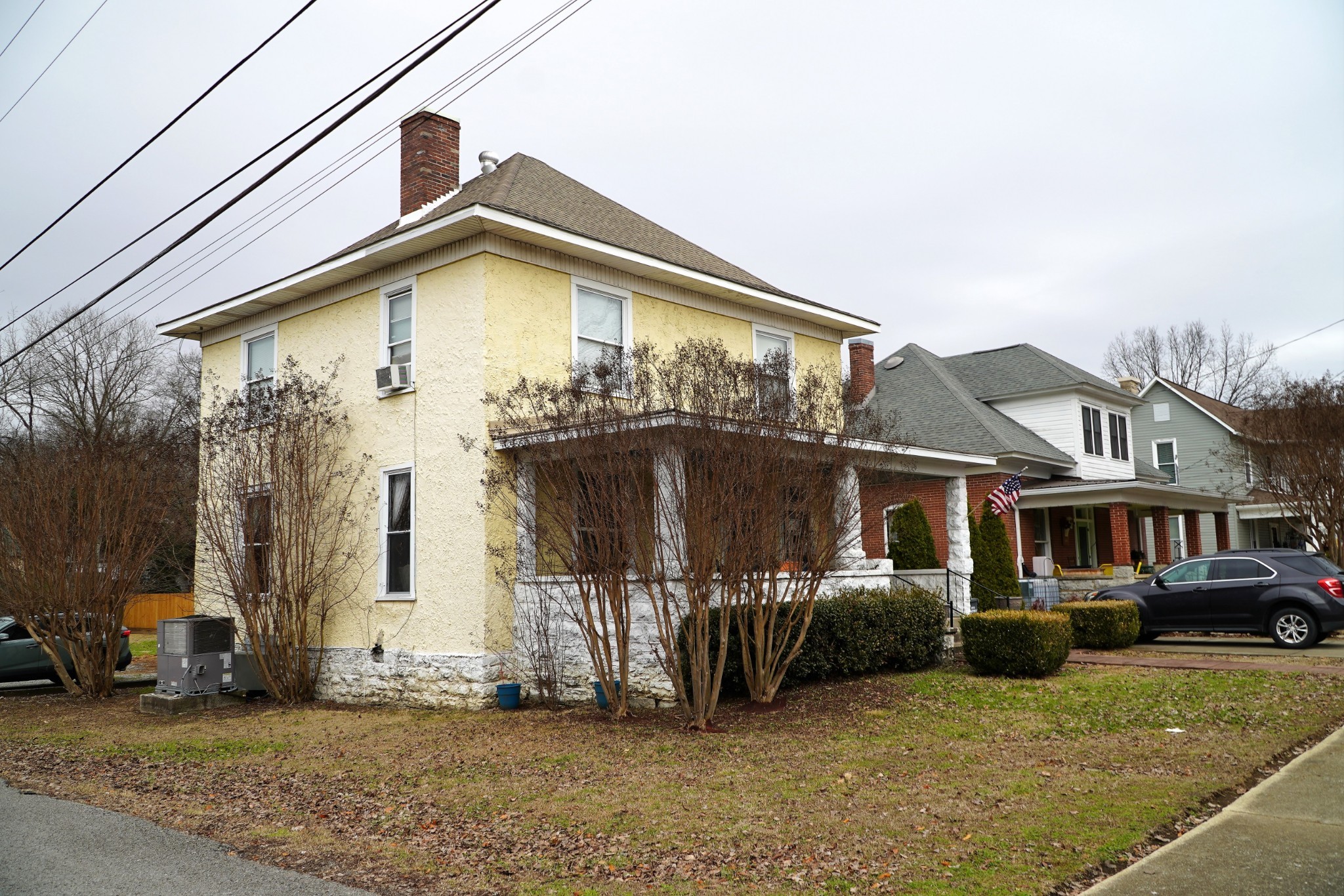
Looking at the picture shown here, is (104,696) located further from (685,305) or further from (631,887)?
(631,887)

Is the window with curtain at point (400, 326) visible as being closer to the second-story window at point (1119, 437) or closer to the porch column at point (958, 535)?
the porch column at point (958, 535)

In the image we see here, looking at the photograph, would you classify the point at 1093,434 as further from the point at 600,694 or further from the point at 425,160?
the point at 600,694

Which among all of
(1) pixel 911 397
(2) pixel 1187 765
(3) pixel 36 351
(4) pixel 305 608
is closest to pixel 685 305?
(4) pixel 305 608

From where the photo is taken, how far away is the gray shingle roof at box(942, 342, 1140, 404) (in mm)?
28562

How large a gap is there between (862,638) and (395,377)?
7128 millimetres

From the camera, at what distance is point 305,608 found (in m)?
13.9

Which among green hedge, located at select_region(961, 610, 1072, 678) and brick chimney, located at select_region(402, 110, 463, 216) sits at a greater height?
brick chimney, located at select_region(402, 110, 463, 216)

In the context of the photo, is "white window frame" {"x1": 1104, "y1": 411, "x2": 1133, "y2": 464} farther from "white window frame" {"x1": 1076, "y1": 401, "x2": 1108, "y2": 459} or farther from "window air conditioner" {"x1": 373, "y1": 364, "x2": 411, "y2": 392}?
"window air conditioner" {"x1": 373, "y1": 364, "x2": 411, "y2": 392}

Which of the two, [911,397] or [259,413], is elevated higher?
[911,397]

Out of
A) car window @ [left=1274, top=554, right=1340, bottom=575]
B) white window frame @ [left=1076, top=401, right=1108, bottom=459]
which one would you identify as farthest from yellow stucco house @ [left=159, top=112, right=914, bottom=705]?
white window frame @ [left=1076, top=401, right=1108, bottom=459]

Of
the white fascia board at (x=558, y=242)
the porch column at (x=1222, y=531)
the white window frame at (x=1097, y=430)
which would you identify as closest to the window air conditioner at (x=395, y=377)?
the white fascia board at (x=558, y=242)

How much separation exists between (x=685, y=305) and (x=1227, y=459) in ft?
71.7

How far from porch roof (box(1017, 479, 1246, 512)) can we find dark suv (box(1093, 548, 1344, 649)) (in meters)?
8.16

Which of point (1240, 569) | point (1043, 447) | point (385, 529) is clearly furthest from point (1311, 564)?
point (385, 529)
